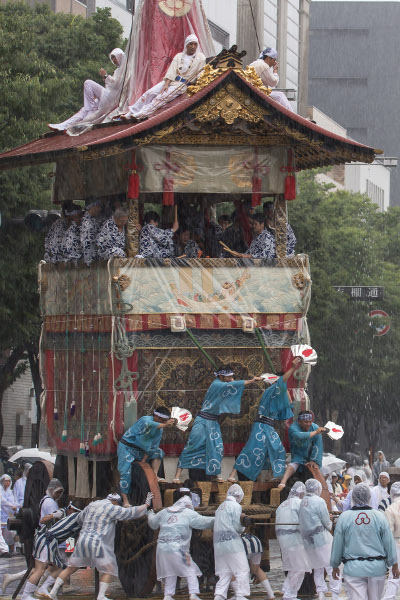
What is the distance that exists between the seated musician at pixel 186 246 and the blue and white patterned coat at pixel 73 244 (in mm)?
1440

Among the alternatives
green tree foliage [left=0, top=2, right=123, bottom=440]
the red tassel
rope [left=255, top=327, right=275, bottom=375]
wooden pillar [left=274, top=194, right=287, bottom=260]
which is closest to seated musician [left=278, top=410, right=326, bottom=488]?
rope [left=255, top=327, right=275, bottom=375]

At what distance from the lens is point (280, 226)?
17781 mm

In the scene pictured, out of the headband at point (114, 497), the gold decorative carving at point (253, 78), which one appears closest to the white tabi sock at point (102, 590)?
the headband at point (114, 497)

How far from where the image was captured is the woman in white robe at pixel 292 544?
15.6 m

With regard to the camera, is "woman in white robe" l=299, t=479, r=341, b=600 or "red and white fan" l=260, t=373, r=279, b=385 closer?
"woman in white robe" l=299, t=479, r=341, b=600

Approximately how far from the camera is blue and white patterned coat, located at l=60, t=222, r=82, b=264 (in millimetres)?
17828

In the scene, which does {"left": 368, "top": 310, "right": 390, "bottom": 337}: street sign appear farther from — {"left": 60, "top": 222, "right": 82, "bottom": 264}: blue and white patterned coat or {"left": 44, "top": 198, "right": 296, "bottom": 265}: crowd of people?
{"left": 60, "top": 222, "right": 82, "bottom": 264}: blue and white patterned coat

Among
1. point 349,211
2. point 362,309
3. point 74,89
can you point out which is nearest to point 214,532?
point 74,89

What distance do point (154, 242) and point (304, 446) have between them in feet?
9.85

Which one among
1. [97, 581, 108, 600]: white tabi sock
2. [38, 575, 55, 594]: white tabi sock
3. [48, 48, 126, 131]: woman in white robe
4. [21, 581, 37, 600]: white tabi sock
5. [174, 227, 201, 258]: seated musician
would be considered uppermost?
[48, 48, 126, 131]: woman in white robe

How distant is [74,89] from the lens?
30.6 metres

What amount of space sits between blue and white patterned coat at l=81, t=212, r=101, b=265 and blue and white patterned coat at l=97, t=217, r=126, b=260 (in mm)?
294

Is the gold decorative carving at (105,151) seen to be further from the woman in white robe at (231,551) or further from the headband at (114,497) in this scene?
the woman in white robe at (231,551)

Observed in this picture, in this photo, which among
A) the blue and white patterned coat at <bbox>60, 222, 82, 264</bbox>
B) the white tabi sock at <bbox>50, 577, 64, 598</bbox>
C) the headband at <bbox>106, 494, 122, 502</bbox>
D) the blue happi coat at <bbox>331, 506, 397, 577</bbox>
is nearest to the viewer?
the blue happi coat at <bbox>331, 506, 397, 577</bbox>
